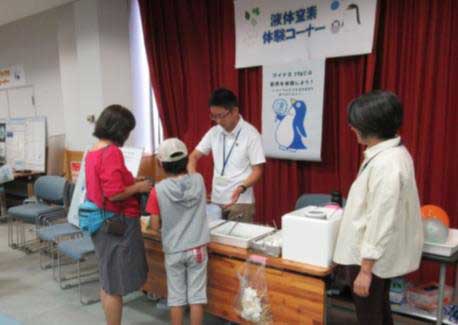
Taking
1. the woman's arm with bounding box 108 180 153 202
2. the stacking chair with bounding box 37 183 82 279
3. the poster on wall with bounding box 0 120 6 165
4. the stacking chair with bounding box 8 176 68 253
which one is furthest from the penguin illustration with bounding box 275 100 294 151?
the poster on wall with bounding box 0 120 6 165

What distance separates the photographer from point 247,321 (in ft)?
6.63

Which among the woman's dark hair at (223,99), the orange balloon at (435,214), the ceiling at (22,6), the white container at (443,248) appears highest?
the ceiling at (22,6)

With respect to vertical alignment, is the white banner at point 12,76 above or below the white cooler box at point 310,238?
above

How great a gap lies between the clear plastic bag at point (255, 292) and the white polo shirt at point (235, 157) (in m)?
0.62

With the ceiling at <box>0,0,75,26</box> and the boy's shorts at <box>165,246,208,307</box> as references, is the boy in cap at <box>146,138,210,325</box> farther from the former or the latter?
the ceiling at <box>0,0,75,26</box>

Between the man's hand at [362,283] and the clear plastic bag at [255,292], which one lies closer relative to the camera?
the man's hand at [362,283]

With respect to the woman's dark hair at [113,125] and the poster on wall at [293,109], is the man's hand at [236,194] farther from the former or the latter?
the poster on wall at [293,109]

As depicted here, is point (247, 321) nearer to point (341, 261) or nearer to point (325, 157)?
point (341, 261)

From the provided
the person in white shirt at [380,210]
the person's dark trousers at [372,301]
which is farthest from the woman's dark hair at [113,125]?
the person's dark trousers at [372,301]

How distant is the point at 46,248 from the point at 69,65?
7.10 ft

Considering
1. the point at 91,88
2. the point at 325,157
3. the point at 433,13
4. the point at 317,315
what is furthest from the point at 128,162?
the point at 433,13

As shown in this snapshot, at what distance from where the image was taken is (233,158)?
2496 mm

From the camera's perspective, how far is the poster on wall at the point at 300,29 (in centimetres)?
263

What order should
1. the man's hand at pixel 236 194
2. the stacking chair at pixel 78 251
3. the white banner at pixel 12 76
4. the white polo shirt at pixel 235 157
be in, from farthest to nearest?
the white banner at pixel 12 76, the stacking chair at pixel 78 251, the white polo shirt at pixel 235 157, the man's hand at pixel 236 194
